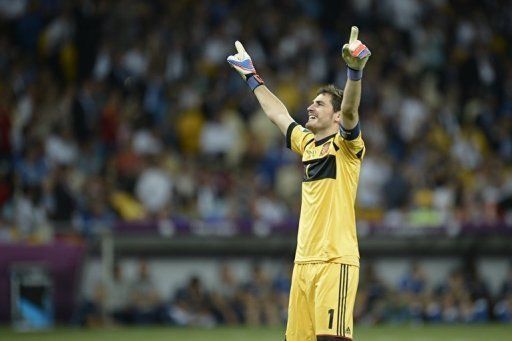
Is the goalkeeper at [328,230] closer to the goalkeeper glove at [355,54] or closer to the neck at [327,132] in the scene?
the neck at [327,132]

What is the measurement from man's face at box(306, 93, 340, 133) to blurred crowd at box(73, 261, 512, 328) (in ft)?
32.7

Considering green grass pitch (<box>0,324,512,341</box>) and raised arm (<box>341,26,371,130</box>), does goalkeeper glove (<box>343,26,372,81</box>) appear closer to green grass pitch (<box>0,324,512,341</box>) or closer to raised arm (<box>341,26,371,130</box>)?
raised arm (<box>341,26,371,130</box>)

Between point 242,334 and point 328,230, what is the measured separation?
8.24 m

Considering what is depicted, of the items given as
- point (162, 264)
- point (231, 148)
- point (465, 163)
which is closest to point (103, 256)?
point (162, 264)

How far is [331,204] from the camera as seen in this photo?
27.3 ft

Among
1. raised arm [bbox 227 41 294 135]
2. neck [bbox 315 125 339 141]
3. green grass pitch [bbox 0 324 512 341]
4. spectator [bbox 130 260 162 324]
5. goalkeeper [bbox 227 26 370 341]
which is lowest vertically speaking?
green grass pitch [bbox 0 324 512 341]

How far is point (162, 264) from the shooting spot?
18.6 m

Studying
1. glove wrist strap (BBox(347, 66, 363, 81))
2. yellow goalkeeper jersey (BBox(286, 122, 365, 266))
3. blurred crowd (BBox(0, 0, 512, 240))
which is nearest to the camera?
glove wrist strap (BBox(347, 66, 363, 81))

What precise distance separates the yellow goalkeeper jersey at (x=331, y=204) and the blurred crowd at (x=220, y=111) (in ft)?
32.8

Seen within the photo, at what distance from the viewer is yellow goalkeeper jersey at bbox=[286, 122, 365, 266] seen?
828cm

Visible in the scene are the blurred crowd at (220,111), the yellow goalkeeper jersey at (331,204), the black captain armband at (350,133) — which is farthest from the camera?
the blurred crowd at (220,111)

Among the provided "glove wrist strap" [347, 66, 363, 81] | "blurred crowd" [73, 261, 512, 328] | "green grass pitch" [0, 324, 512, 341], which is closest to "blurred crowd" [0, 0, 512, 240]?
"blurred crowd" [73, 261, 512, 328]

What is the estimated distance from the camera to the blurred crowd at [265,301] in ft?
59.4

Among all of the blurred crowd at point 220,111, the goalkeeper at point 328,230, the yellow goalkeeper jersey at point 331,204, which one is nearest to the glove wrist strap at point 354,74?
the goalkeeper at point 328,230
